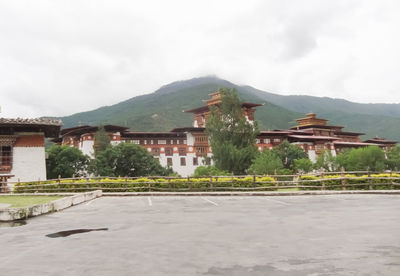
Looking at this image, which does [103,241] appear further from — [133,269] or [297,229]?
[297,229]

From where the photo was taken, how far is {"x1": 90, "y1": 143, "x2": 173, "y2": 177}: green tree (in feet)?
186

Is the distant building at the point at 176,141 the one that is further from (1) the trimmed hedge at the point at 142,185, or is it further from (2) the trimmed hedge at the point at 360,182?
Answer: (2) the trimmed hedge at the point at 360,182

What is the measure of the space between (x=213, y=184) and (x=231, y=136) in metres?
25.5

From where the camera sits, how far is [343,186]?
23.8 metres

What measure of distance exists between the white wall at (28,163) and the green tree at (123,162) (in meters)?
26.5

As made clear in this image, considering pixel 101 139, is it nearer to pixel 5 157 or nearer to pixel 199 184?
pixel 5 157

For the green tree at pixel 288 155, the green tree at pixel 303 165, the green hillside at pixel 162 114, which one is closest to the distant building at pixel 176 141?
the green tree at pixel 288 155

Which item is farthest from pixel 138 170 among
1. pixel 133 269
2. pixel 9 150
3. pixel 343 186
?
pixel 133 269

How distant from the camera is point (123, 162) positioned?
58.4m

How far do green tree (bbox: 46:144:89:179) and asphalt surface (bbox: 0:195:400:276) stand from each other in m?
45.9

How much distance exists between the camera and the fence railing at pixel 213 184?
23891 mm

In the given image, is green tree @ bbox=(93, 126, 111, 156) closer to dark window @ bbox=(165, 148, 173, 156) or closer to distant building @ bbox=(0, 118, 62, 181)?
dark window @ bbox=(165, 148, 173, 156)

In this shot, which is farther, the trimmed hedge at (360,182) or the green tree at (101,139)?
the green tree at (101,139)

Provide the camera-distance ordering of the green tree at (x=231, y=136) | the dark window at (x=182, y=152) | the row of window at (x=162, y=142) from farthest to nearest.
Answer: the dark window at (x=182, y=152) < the row of window at (x=162, y=142) < the green tree at (x=231, y=136)
